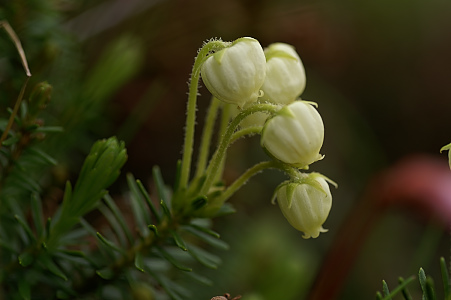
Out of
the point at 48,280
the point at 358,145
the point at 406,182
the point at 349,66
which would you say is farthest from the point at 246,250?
the point at 349,66

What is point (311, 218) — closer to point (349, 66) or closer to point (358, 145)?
point (358, 145)

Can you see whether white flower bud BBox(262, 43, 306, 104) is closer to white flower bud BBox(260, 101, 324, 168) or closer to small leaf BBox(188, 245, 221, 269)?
white flower bud BBox(260, 101, 324, 168)

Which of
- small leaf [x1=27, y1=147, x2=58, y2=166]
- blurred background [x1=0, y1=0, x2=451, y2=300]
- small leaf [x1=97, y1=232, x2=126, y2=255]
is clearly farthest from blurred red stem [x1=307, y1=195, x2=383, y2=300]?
small leaf [x1=27, y1=147, x2=58, y2=166]

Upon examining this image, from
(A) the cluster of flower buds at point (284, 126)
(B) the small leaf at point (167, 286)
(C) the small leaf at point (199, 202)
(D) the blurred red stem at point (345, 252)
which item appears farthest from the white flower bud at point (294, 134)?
(D) the blurred red stem at point (345, 252)

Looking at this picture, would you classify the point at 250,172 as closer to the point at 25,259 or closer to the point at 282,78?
the point at 282,78

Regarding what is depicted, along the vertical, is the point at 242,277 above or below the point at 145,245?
below

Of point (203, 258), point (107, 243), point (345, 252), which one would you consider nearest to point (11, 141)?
point (107, 243)
